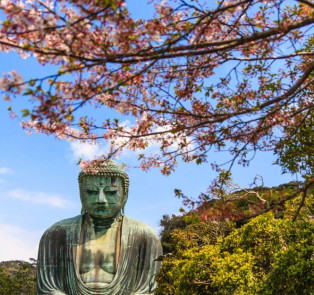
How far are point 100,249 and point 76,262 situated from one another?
1.61 ft

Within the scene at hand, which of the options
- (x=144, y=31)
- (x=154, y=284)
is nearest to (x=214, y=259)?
(x=154, y=284)

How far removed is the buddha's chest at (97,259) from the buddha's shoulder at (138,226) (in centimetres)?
46

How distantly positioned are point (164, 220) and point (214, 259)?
1605cm

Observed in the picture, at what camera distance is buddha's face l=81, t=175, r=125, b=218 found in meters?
9.33

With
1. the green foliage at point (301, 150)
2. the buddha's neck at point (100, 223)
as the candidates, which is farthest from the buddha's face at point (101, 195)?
the green foliage at point (301, 150)

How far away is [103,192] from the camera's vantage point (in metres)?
9.38

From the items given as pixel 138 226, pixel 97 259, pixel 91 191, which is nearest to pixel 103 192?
pixel 91 191

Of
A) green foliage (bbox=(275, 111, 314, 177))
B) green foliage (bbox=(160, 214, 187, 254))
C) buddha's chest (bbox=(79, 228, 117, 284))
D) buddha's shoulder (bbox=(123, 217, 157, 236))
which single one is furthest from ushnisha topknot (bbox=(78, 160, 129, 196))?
green foliage (bbox=(160, 214, 187, 254))

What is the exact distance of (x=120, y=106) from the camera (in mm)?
5137

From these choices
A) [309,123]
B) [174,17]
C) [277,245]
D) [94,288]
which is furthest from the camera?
[277,245]

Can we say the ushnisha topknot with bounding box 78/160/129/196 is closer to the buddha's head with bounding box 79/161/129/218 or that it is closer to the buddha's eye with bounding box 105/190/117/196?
the buddha's head with bounding box 79/161/129/218

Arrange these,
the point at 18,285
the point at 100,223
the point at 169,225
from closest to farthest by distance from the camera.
A: the point at 100,223 < the point at 18,285 < the point at 169,225

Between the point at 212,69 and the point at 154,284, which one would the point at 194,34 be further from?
the point at 154,284

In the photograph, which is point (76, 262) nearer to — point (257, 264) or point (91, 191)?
point (91, 191)
